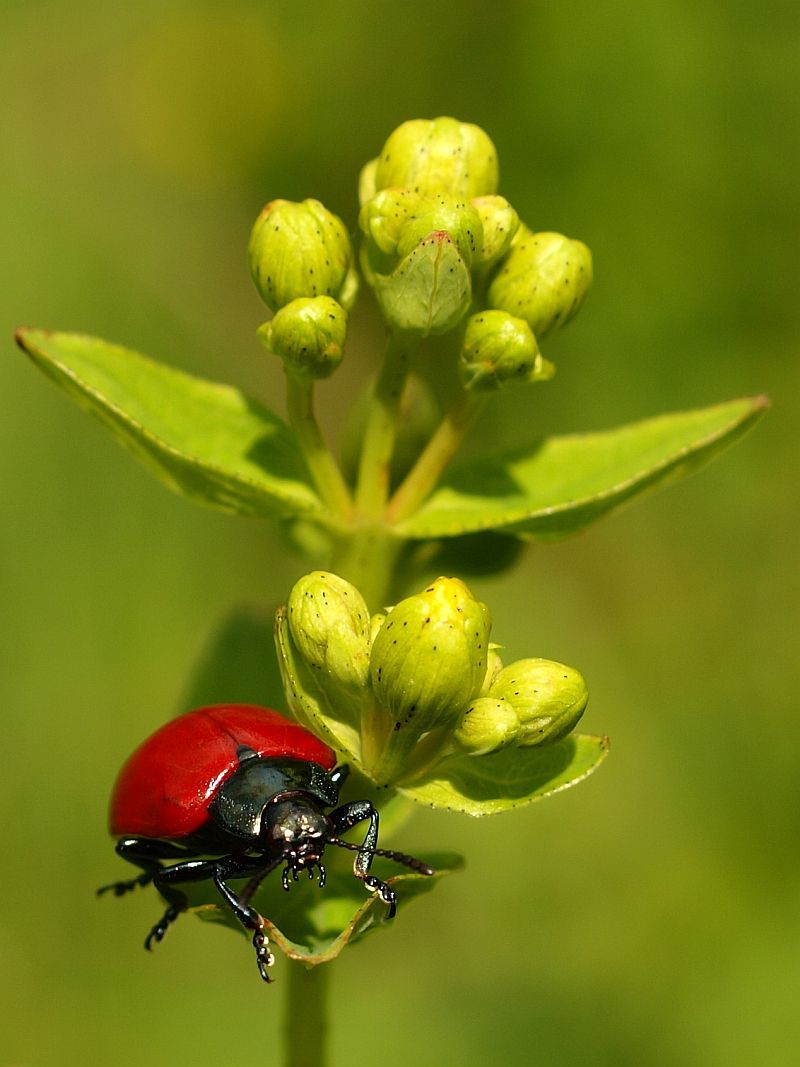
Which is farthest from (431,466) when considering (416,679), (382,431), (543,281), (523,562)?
(523,562)

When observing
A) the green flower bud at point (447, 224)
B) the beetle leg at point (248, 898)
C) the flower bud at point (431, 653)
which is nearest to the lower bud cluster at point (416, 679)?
the flower bud at point (431, 653)

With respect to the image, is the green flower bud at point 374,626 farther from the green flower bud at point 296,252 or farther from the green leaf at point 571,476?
the green flower bud at point 296,252

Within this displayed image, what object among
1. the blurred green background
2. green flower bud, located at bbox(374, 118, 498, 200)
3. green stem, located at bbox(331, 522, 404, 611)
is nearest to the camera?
green flower bud, located at bbox(374, 118, 498, 200)

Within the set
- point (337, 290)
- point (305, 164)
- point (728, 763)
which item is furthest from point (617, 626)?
point (337, 290)

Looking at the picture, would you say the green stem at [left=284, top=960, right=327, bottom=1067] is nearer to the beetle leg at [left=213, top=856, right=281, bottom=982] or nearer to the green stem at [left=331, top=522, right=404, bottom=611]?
the beetle leg at [left=213, top=856, right=281, bottom=982]

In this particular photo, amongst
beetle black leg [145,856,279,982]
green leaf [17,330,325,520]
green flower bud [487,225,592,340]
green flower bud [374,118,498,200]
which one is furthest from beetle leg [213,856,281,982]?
green flower bud [374,118,498,200]

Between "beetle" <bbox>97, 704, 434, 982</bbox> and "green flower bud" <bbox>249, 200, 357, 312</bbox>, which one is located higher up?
"green flower bud" <bbox>249, 200, 357, 312</bbox>

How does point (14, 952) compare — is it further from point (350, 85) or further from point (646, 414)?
point (350, 85)
